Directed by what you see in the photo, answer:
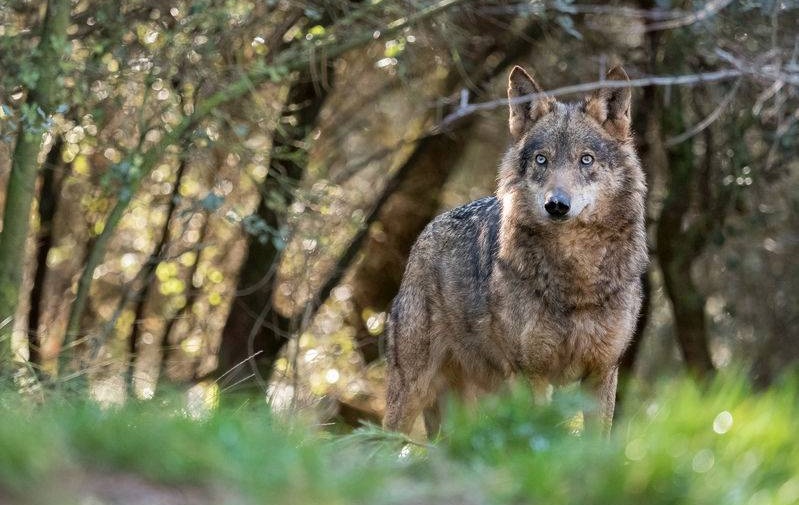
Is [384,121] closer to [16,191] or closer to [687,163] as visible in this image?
[687,163]

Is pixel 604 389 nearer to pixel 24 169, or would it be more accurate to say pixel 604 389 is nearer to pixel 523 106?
pixel 523 106

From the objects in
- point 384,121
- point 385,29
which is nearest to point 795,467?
point 385,29

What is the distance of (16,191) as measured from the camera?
29.1ft

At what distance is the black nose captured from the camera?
7.50m

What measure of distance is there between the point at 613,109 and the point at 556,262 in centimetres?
108

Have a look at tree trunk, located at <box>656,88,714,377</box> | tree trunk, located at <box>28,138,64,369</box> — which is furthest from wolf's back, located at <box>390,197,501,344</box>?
tree trunk, located at <box>28,138,64,369</box>

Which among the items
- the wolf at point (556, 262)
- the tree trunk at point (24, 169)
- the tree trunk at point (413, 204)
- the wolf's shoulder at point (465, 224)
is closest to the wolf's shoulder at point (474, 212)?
the wolf's shoulder at point (465, 224)

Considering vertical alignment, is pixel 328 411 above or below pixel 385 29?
below

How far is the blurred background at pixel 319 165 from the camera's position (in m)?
9.66

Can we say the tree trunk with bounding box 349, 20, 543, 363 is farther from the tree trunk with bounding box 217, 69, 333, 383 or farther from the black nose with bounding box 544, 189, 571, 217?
the black nose with bounding box 544, 189, 571, 217

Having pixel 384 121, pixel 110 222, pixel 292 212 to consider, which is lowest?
pixel 384 121

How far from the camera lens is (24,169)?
8.83 meters

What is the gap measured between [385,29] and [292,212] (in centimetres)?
200

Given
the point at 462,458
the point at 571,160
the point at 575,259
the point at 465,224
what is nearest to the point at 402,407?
the point at 465,224
